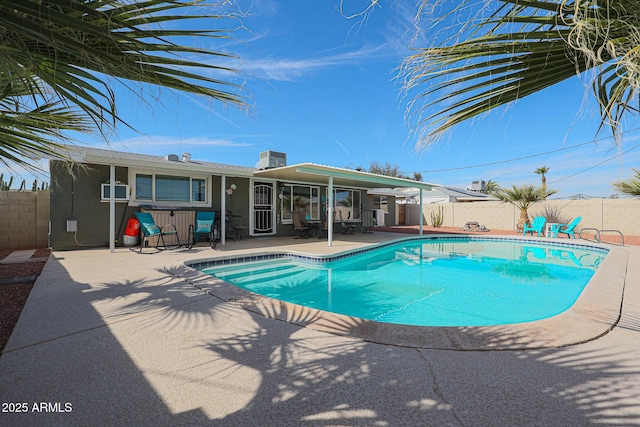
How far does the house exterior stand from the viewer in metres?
7.91

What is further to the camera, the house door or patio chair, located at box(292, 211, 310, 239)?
patio chair, located at box(292, 211, 310, 239)

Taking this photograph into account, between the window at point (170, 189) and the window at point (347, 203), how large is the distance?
6825 millimetres

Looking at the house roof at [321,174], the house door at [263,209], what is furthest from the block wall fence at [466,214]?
the house roof at [321,174]

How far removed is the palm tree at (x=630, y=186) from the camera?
10.8 meters

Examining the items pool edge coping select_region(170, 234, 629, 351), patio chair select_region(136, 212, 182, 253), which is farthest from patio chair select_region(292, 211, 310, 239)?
pool edge coping select_region(170, 234, 629, 351)

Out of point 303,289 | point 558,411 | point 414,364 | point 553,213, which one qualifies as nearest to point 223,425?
point 414,364

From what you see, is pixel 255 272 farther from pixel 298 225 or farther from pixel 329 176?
pixel 298 225

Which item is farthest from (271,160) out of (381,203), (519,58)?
(381,203)

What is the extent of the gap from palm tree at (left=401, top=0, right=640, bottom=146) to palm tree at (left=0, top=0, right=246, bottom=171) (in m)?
0.98

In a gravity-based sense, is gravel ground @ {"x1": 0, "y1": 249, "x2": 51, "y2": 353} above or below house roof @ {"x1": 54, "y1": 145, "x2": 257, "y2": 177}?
below

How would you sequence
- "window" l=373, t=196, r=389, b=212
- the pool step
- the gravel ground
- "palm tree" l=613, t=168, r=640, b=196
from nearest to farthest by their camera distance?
the gravel ground, the pool step, "palm tree" l=613, t=168, r=640, b=196, "window" l=373, t=196, r=389, b=212

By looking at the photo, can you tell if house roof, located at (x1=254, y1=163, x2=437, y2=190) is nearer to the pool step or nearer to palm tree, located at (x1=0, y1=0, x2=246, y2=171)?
the pool step

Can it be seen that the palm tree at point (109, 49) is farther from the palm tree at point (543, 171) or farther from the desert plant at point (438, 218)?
the palm tree at point (543, 171)

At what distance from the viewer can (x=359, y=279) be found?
22.0 feet
